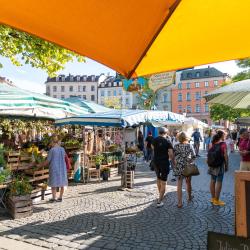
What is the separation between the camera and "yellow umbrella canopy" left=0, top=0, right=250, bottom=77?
2049 millimetres

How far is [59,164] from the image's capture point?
8.22m

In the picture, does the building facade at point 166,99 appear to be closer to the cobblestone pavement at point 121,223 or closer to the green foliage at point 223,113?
the green foliage at point 223,113

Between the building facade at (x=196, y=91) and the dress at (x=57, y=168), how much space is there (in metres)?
75.1

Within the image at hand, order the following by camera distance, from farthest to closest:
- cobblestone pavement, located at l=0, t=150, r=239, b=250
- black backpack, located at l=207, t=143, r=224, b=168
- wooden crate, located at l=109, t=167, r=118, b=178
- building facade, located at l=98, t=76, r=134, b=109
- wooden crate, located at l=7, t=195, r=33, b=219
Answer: building facade, located at l=98, t=76, r=134, b=109 → wooden crate, located at l=109, t=167, r=118, b=178 → black backpack, located at l=207, t=143, r=224, b=168 → wooden crate, located at l=7, t=195, r=33, b=219 → cobblestone pavement, located at l=0, t=150, r=239, b=250

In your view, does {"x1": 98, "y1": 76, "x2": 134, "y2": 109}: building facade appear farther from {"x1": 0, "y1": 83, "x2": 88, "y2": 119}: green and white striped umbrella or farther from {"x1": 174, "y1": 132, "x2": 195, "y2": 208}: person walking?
{"x1": 174, "y1": 132, "x2": 195, "y2": 208}: person walking

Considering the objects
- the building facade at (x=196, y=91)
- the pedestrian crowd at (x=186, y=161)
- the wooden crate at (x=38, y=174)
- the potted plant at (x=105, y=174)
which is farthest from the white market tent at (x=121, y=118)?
the building facade at (x=196, y=91)

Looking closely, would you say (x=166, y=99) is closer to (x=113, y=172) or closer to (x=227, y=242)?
(x=113, y=172)

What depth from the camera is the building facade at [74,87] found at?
100m

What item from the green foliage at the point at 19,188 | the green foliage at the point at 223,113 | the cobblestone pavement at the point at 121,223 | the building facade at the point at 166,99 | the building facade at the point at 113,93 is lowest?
the cobblestone pavement at the point at 121,223

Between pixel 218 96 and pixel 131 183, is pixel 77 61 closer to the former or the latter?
pixel 131 183

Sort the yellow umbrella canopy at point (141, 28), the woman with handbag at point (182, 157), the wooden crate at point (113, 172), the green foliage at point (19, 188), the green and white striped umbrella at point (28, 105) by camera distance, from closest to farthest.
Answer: the yellow umbrella canopy at point (141, 28), the green foliage at point (19, 188), the woman with handbag at point (182, 157), the green and white striped umbrella at point (28, 105), the wooden crate at point (113, 172)

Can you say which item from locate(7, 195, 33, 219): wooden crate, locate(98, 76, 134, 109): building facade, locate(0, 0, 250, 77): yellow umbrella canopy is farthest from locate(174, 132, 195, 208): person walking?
locate(98, 76, 134, 109): building facade

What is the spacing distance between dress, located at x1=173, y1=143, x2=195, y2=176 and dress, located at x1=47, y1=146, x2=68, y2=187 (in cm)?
271

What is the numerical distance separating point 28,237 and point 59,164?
2753 mm
